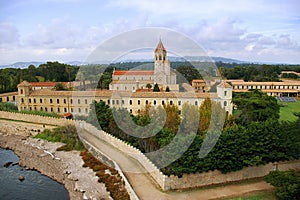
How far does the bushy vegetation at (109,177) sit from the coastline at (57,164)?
30cm

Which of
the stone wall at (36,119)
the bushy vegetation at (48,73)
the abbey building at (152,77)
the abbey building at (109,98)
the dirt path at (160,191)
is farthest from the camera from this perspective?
the bushy vegetation at (48,73)

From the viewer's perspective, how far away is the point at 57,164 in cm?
2075

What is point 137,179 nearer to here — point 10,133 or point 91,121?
point 91,121

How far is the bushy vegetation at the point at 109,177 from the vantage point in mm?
14820

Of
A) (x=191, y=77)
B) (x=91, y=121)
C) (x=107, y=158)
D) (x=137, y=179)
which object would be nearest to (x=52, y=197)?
(x=107, y=158)

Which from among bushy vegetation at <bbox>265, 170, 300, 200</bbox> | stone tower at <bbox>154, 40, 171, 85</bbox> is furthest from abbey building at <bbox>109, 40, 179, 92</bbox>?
bushy vegetation at <bbox>265, 170, 300, 200</bbox>

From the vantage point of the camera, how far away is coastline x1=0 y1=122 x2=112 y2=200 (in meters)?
16.2

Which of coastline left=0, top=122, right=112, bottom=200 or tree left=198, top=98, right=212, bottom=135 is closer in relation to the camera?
coastline left=0, top=122, right=112, bottom=200

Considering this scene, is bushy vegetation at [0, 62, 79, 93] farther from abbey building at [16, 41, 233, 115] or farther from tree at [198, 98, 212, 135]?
tree at [198, 98, 212, 135]

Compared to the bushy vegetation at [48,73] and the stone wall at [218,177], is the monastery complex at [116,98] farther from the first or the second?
the bushy vegetation at [48,73]

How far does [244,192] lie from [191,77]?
149 feet

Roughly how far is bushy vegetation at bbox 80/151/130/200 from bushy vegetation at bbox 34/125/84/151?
2.74 meters

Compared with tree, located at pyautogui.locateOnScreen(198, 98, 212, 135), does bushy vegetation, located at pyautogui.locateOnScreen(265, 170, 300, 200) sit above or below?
below

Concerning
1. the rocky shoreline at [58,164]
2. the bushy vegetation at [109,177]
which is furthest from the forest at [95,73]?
the bushy vegetation at [109,177]
